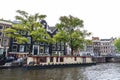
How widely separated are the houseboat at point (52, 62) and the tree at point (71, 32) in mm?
4308

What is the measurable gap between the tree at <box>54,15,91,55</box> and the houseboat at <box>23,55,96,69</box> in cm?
431

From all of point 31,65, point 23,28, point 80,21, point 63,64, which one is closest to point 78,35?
point 80,21

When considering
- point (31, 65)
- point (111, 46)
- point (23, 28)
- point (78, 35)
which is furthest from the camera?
point (111, 46)

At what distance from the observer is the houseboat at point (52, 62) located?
43.4 m

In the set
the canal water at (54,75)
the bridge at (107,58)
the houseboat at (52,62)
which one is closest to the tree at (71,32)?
the houseboat at (52,62)

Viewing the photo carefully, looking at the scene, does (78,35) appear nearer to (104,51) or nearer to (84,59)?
(84,59)

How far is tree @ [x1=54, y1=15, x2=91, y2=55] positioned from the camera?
189ft

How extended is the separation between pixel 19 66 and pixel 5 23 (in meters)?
19.0

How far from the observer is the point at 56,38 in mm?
58281

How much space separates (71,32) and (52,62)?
14168 millimetres

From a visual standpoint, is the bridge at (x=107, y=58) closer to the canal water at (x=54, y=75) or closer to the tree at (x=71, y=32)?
the tree at (x=71, y=32)

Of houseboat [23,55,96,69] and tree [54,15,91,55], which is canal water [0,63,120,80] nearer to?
houseboat [23,55,96,69]

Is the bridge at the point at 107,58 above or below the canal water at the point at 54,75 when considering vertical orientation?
above

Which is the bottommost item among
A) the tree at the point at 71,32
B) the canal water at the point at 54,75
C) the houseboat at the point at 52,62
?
the canal water at the point at 54,75
